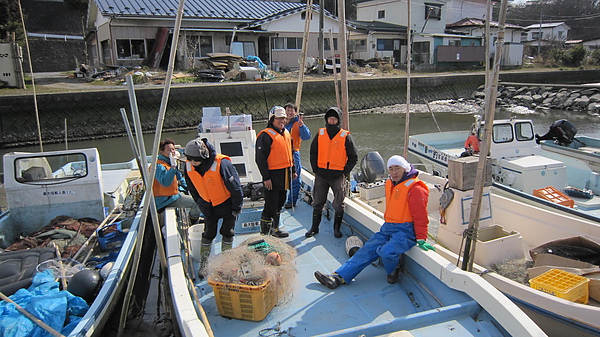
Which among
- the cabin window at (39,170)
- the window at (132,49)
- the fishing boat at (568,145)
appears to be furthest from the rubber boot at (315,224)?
the window at (132,49)

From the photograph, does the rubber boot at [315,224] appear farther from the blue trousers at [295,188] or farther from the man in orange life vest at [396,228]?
the man in orange life vest at [396,228]

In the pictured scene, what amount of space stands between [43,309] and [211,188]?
1684mm

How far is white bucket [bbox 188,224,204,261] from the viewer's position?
4500 mm

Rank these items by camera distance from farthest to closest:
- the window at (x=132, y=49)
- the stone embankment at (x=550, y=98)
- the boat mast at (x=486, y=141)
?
the stone embankment at (x=550, y=98) < the window at (x=132, y=49) < the boat mast at (x=486, y=141)

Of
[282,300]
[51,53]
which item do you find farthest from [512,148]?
[51,53]

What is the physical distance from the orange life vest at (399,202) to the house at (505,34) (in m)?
30.2

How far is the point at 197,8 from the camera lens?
83.0ft

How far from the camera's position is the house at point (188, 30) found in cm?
2289

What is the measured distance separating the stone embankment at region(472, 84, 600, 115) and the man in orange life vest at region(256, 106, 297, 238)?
22413mm

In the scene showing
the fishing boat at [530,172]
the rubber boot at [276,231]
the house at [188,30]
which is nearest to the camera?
the rubber boot at [276,231]

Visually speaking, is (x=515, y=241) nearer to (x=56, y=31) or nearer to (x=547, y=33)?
(x=56, y=31)

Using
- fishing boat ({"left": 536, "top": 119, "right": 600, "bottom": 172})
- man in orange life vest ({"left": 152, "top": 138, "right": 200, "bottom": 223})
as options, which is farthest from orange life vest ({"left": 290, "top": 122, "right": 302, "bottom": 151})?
fishing boat ({"left": 536, "top": 119, "right": 600, "bottom": 172})

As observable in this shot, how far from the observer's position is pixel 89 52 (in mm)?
29891

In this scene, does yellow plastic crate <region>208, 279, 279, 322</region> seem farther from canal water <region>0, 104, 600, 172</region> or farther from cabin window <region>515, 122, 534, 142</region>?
canal water <region>0, 104, 600, 172</region>
